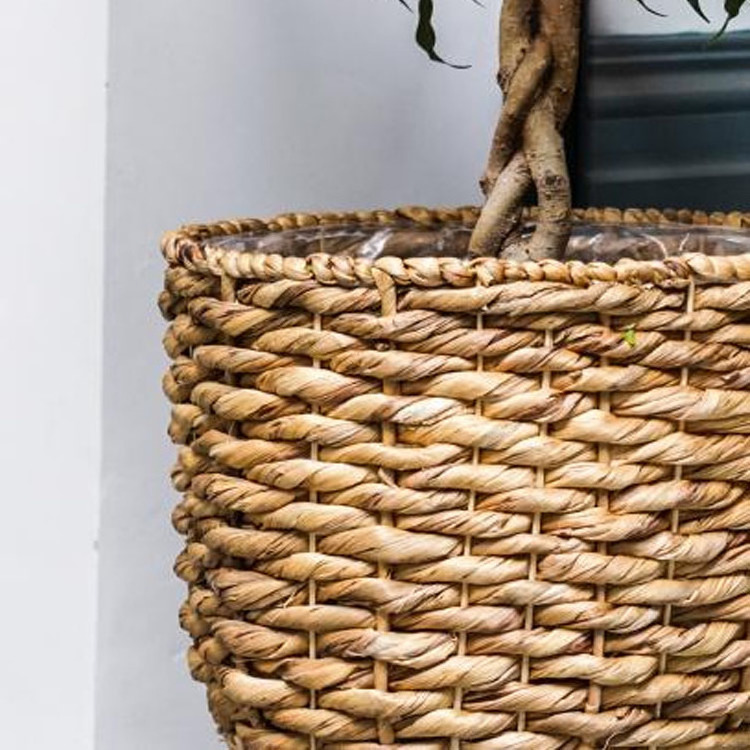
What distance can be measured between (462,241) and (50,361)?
1.20ft

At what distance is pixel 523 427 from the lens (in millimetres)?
802

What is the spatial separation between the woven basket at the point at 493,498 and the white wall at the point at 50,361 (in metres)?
0.42

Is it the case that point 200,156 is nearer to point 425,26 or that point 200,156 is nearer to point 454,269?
point 425,26

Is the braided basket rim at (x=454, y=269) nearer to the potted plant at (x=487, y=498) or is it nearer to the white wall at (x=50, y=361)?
the potted plant at (x=487, y=498)

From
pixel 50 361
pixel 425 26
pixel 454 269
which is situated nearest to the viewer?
pixel 454 269

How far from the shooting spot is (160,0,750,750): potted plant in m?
0.80

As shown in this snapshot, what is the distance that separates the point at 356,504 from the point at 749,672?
0.24m

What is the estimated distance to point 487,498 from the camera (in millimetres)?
810

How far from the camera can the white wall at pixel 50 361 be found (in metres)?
1.23

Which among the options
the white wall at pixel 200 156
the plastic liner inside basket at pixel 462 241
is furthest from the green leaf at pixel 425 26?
the white wall at pixel 200 156

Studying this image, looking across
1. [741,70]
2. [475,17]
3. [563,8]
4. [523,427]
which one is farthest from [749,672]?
[475,17]

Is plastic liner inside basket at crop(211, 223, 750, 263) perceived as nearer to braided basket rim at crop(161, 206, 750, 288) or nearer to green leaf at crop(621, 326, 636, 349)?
braided basket rim at crop(161, 206, 750, 288)

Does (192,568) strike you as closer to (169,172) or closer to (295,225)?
(295,225)

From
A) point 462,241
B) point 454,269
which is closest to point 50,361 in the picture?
point 462,241
